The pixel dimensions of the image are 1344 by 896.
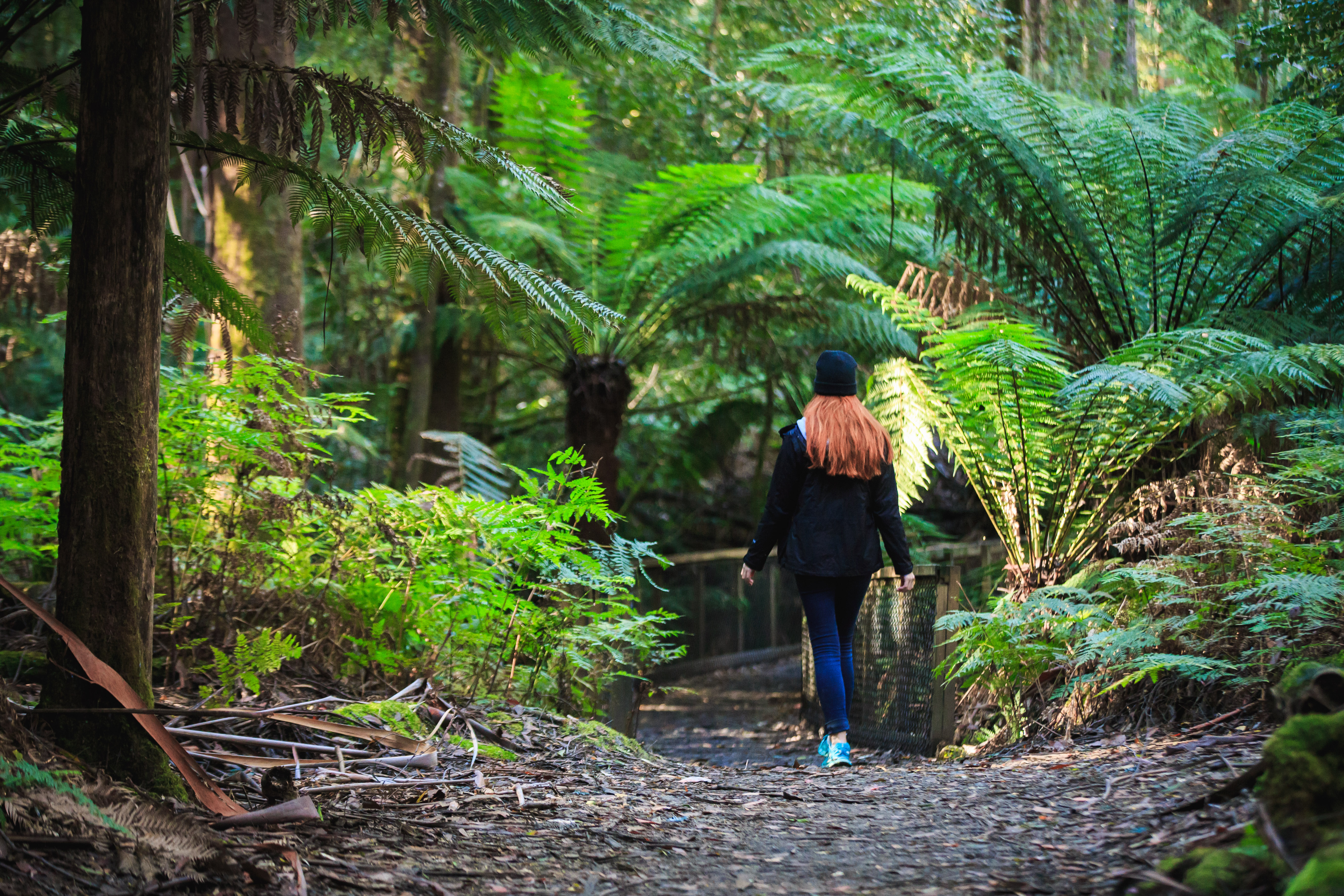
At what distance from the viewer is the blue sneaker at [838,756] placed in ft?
11.9

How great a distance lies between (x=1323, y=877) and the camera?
1.20 metres

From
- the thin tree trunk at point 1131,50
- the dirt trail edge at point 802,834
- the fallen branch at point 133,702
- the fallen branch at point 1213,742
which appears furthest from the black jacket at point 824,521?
the thin tree trunk at point 1131,50

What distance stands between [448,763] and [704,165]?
4.88 metres

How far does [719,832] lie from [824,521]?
1582mm

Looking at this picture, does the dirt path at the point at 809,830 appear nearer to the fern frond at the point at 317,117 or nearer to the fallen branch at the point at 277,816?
the fallen branch at the point at 277,816

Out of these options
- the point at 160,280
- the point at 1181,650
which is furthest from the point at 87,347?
the point at 1181,650

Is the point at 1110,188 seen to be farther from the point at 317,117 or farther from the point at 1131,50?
the point at 1131,50

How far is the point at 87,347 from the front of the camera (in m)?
2.09

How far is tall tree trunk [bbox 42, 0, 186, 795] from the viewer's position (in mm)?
2072

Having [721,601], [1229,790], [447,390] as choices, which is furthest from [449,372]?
[1229,790]

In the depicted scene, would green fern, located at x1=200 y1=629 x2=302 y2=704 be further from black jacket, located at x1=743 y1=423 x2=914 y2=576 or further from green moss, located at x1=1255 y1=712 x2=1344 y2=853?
green moss, located at x1=1255 y1=712 x2=1344 y2=853

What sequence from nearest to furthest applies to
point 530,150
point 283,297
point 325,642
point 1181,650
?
point 1181,650, point 325,642, point 283,297, point 530,150

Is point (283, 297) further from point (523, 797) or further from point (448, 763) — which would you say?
point (523, 797)

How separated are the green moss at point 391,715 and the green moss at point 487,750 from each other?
10 centimetres
